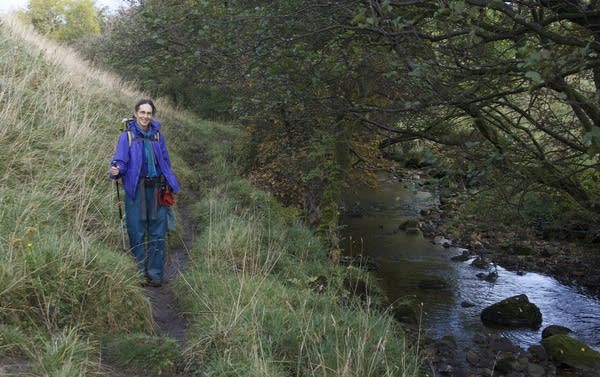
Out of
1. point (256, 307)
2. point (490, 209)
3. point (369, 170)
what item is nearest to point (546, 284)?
point (369, 170)

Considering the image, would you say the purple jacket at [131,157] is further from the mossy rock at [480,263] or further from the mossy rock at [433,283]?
the mossy rock at [480,263]

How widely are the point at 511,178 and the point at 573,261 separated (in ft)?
28.8

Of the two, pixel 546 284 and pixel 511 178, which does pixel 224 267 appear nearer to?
pixel 511 178

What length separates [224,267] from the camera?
645cm

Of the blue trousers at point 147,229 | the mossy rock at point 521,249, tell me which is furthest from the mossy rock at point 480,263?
the blue trousers at point 147,229

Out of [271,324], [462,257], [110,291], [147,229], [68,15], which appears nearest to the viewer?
[110,291]

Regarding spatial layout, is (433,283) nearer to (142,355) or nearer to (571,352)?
(571,352)

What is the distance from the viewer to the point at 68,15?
164 feet

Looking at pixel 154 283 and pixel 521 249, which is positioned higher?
pixel 521 249

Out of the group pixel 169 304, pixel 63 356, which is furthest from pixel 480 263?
pixel 63 356

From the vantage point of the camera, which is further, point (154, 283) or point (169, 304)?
point (154, 283)

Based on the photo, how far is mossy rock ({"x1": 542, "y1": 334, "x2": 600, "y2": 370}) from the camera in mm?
8406

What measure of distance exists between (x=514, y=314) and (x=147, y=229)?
6.79 meters

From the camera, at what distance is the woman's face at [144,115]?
19.6 ft
